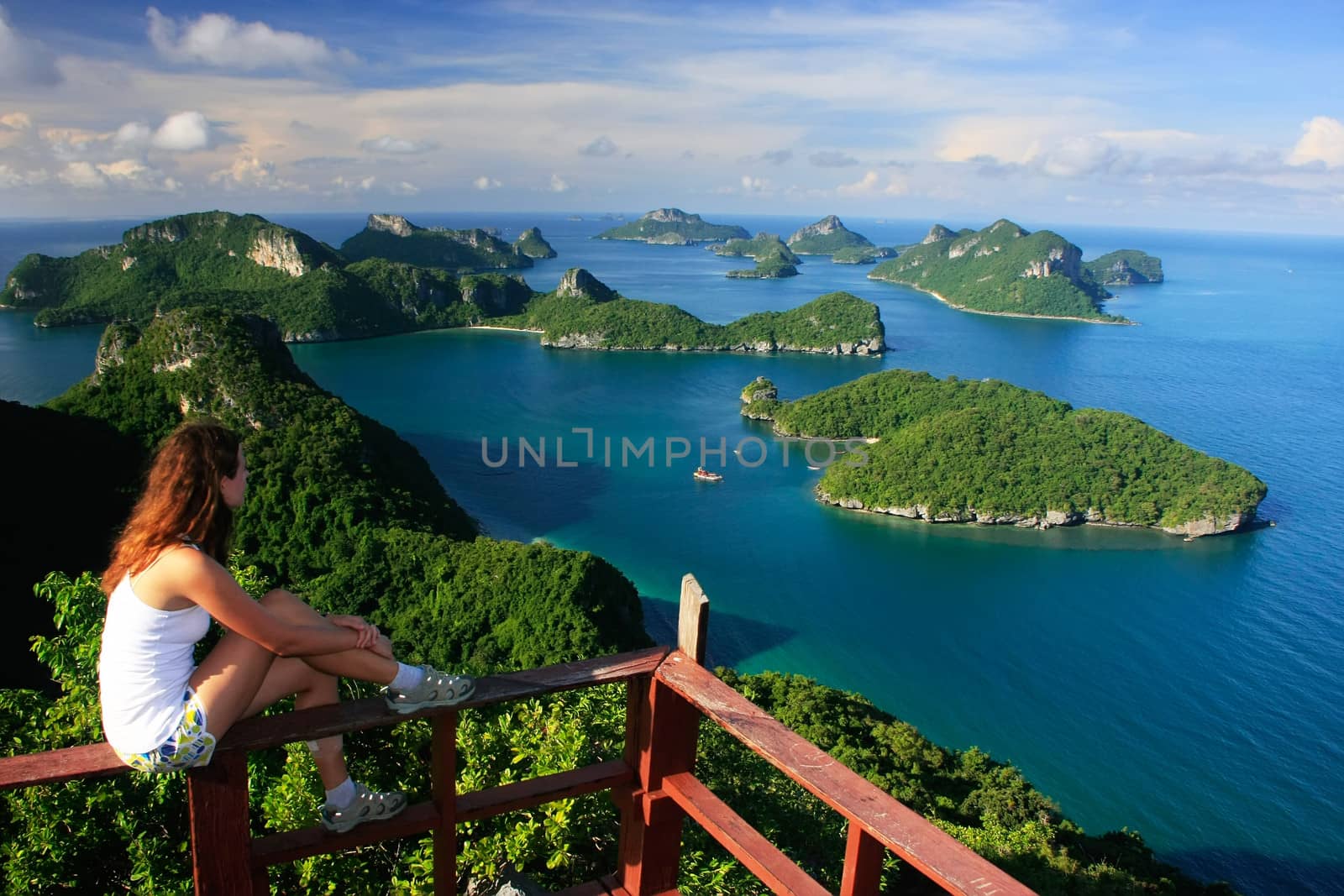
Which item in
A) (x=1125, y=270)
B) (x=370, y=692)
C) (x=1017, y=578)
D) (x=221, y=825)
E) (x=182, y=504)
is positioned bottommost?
(x=1017, y=578)

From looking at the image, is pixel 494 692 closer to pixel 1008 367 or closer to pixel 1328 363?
pixel 1008 367

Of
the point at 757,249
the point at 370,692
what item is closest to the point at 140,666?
the point at 370,692

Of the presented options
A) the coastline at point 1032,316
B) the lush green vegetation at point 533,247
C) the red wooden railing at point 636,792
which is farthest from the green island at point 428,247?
the red wooden railing at point 636,792

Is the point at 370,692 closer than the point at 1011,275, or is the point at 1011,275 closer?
the point at 370,692

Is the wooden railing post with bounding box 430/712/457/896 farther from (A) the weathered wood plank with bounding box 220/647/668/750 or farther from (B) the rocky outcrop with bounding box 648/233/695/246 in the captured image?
(B) the rocky outcrop with bounding box 648/233/695/246

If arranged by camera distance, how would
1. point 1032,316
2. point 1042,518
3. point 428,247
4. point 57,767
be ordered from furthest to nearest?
point 428,247 < point 1032,316 < point 1042,518 < point 57,767

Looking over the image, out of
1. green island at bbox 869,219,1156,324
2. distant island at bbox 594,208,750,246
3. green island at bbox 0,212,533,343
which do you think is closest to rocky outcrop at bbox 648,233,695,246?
distant island at bbox 594,208,750,246

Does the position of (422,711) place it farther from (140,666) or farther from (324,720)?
(140,666)

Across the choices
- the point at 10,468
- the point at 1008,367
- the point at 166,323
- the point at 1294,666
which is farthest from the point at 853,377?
the point at 10,468

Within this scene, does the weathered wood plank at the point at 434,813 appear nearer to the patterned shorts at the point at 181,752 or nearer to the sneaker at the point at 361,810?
the sneaker at the point at 361,810
